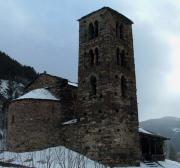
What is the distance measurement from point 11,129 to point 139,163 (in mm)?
13657

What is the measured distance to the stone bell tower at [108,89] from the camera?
34.7m

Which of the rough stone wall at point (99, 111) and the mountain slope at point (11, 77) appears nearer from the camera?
the rough stone wall at point (99, 111)

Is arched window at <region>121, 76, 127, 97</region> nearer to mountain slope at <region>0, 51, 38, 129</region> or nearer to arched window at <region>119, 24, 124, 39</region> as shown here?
arched window at <region>119, 24, 124, 39</region>

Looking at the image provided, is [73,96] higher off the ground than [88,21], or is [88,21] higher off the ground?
[88,21]

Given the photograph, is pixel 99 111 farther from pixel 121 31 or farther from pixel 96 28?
pixel 121 31

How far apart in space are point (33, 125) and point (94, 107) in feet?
21.6

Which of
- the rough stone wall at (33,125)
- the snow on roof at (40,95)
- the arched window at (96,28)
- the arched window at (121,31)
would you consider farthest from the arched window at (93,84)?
the arched window at (121,31)

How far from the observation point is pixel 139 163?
3619cm

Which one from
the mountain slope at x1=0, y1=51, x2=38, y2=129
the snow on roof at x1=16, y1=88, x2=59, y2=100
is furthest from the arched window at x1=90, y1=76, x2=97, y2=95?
the mountain slope at x1=0, y1=51, x2=38, y2=129

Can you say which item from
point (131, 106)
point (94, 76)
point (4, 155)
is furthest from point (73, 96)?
point (4, 155)

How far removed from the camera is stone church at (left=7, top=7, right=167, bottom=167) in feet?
115

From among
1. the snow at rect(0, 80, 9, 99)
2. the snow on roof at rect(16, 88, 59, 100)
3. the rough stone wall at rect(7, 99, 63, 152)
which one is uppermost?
the snow at rect(0, 80, 9, 99)

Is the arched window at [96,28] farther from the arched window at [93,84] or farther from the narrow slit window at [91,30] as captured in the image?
the arched window at [93,84]

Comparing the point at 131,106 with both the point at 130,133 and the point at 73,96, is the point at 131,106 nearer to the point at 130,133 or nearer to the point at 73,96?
the point at 130,133
